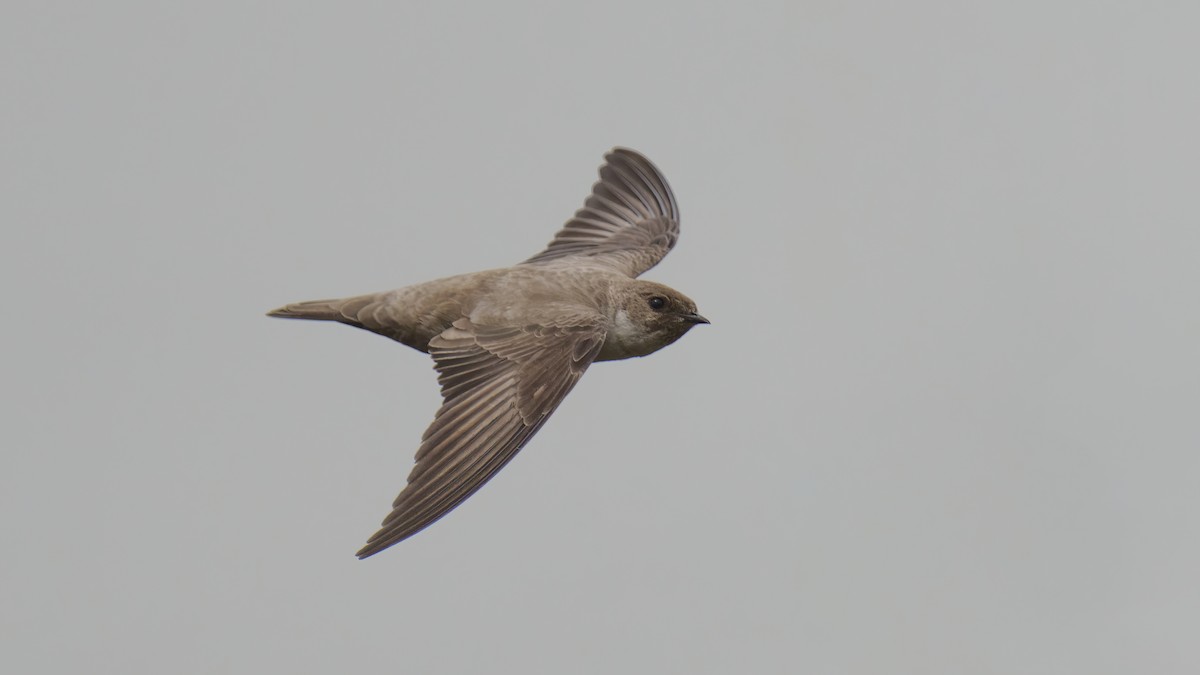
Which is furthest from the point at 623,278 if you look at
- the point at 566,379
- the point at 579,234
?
the point at 579,234

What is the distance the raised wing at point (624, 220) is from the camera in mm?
16953

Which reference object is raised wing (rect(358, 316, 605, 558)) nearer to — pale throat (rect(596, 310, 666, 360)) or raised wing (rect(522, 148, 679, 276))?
pale throat (rect(596, 310, 666, 360))

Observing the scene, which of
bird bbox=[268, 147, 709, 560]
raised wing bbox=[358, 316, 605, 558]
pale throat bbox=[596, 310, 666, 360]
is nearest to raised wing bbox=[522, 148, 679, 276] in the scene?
bird bbox=[268, 147, 709, 560]

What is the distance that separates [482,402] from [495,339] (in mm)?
633

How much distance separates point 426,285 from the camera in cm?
1445

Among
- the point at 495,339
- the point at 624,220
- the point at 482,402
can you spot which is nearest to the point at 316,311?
the point at 495,339

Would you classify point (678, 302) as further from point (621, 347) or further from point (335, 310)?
point (335, 310)

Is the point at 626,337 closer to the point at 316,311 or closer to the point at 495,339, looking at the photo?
the point at 495,339

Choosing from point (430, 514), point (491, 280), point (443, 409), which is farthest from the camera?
point (491, 280)

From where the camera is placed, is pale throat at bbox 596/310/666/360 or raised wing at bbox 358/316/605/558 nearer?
raised wing at bbox 358/316/605/558

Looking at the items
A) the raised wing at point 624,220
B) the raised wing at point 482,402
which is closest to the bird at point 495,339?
the raised wing at point 482,402

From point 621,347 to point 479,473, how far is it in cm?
217

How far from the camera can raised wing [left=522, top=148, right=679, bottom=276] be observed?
55.6ft

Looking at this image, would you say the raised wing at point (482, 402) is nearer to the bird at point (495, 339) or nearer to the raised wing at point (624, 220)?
the bird at point (495, 339)
